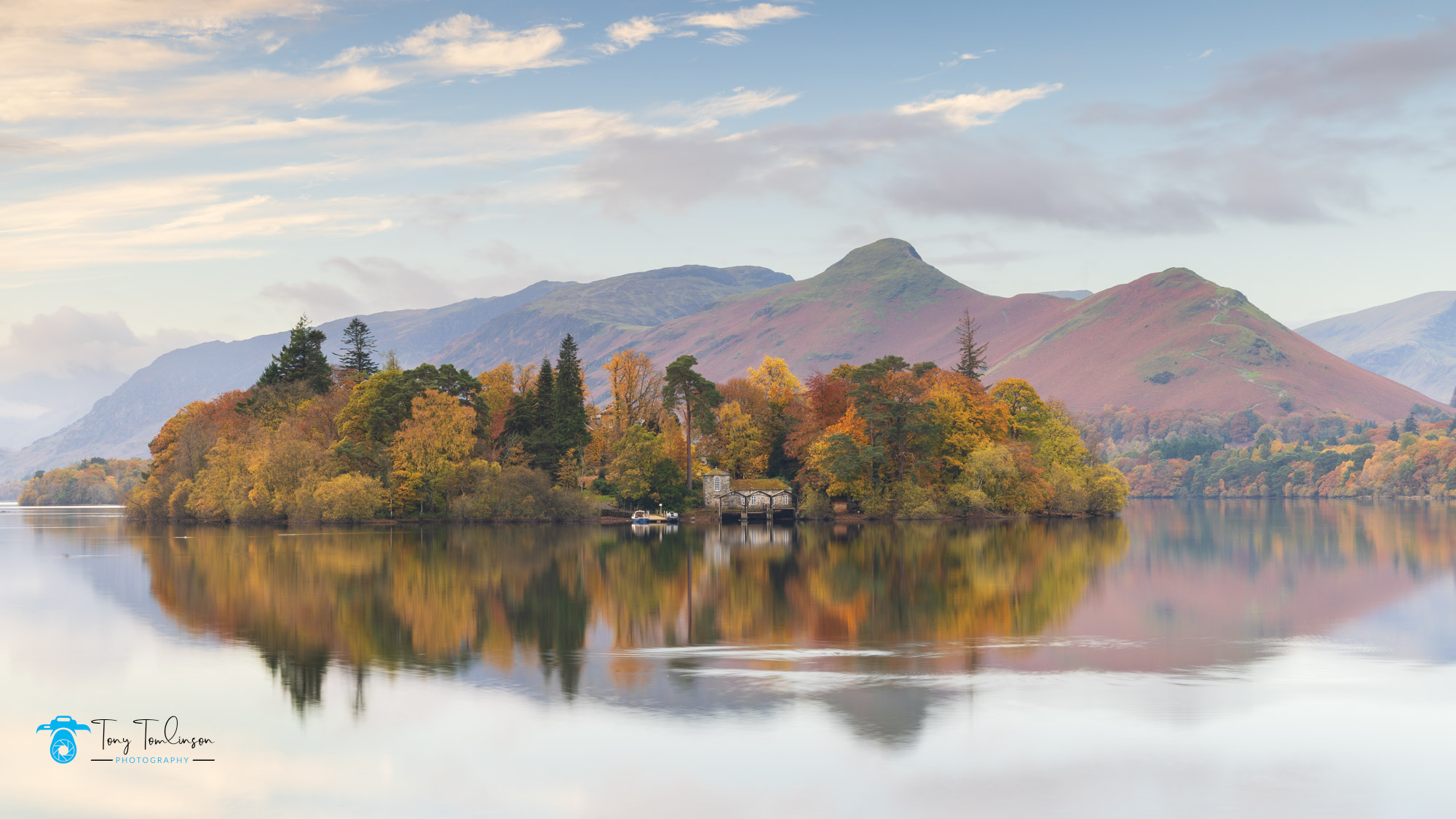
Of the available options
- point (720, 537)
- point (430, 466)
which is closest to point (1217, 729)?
point (720, 537)

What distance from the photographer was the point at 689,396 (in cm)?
9819

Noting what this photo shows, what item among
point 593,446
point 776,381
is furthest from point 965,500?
point 593,446

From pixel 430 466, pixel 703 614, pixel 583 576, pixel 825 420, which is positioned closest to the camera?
pixel 703 614

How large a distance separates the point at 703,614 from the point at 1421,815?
66.9ft

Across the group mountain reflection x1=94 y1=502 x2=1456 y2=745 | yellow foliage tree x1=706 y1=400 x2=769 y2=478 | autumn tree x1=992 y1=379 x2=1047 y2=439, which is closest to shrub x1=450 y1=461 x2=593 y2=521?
yellow foliage tree x1=706 y1=400 x2=769 y2=478

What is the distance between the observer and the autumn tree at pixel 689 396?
321 feet

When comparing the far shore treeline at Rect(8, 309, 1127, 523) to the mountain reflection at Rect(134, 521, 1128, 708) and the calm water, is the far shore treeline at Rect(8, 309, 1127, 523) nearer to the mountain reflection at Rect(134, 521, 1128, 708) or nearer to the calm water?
the mountain reflection at Rect(134, 521, 1128, 708)

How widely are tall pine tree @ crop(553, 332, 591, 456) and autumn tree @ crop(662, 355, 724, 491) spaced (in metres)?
7.88

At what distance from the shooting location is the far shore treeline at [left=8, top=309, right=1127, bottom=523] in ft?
287

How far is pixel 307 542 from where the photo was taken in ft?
210

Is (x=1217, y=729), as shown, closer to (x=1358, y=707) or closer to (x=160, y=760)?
(x=1358, y=707)
